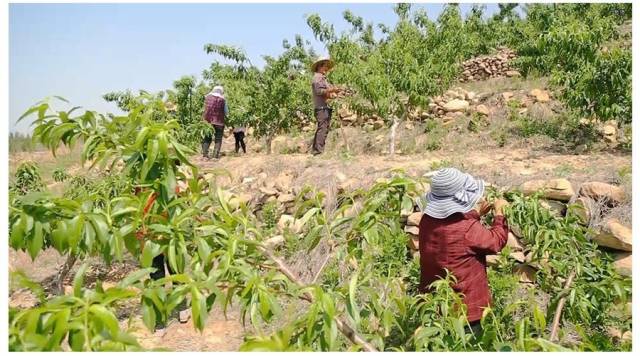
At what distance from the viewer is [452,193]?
253cm

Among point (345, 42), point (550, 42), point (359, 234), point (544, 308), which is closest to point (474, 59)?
point (345, 42)

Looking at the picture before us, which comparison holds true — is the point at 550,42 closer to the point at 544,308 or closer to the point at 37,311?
the point at 544,308

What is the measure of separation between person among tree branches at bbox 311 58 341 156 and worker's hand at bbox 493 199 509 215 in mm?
4164

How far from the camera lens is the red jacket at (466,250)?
257 centimetres

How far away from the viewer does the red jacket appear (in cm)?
257

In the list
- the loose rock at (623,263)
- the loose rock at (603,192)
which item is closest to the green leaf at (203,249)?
the loose rock at (623,263)

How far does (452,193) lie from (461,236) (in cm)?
23

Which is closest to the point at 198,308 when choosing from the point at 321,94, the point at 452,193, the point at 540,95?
the point at 452,193

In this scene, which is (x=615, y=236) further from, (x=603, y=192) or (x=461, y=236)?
(x=461, y=236)

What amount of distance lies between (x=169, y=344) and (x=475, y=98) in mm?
7670

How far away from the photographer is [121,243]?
1513 mm

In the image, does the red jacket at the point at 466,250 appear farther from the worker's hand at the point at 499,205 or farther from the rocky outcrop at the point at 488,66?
the rocky outcrop at the point at 488,66

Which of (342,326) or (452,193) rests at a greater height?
(452,193)

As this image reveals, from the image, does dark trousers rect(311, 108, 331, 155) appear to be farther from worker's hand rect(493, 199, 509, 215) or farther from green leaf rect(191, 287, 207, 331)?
green leaf rect(191, 287, 207, 331)
